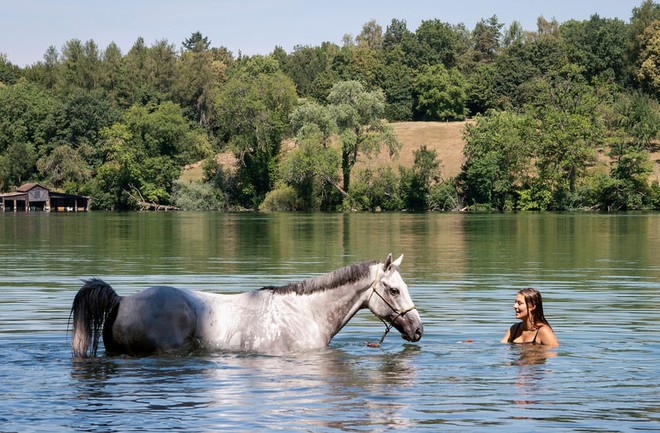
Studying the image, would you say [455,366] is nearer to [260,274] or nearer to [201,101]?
[260,274]

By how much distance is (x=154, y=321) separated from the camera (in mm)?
14641

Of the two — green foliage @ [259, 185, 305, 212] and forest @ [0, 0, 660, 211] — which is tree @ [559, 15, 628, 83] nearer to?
forest @ [0, 0, 660, 211]

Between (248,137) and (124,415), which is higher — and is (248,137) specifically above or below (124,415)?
above

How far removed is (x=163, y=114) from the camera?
150 m

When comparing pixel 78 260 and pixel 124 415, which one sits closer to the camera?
pixel 124 415

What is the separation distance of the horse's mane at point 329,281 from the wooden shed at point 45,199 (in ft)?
432

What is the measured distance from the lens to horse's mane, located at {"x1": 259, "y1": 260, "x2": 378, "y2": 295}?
1547 cm

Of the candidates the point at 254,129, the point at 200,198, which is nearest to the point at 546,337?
the point at 200,198

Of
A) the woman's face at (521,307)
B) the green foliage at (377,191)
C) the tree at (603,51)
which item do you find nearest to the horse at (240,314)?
the woman's face at (521,307)

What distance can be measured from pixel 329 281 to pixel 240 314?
4.56 ft

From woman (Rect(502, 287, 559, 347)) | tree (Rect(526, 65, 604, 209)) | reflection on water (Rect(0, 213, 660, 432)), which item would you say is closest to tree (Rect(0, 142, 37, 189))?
tree (Rect(526, 65, 604, 209))

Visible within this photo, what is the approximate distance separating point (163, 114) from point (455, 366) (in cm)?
13811

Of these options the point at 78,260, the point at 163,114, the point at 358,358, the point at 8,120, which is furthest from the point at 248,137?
the point at 358,358

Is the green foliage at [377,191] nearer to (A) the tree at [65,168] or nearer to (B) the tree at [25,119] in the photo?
(A) the tree at [65,168]
